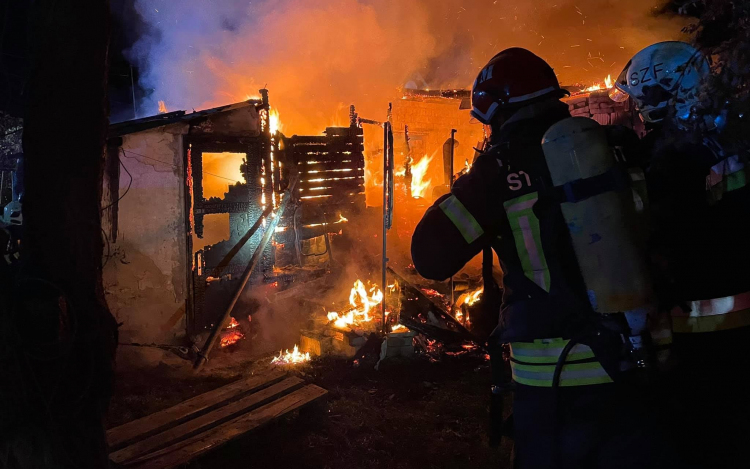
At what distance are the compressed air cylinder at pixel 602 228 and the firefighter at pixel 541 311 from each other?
0.07m

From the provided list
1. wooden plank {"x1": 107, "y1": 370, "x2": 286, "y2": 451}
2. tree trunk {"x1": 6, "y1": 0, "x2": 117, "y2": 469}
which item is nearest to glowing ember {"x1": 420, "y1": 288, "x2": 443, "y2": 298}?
wooden plank {"x1": 107, "y1": 370, "x2": 286, "y2": 451}

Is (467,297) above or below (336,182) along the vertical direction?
below

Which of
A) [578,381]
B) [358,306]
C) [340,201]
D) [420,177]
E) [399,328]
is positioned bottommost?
[399,328]

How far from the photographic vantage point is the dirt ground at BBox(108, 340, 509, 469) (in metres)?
4.77

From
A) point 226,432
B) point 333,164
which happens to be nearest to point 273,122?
point 333,164

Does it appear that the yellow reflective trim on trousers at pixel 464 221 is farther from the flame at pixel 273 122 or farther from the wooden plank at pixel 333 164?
the wooden plank at pixel 333 164

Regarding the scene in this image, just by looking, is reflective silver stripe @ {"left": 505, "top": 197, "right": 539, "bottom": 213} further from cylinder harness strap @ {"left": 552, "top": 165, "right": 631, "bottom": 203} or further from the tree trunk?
the tree trunk

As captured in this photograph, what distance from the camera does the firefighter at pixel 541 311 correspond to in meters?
1.81

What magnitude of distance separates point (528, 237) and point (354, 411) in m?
4.74

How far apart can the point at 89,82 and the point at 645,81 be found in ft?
12.5

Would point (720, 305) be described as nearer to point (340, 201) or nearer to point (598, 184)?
point (598, 184)

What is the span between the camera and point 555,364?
6.11 ft

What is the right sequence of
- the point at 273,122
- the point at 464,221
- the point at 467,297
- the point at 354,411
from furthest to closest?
the point at 273,122, the point at 467,297, the point at 354,411, the point at 464,221

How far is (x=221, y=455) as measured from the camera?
4523 millimetres
